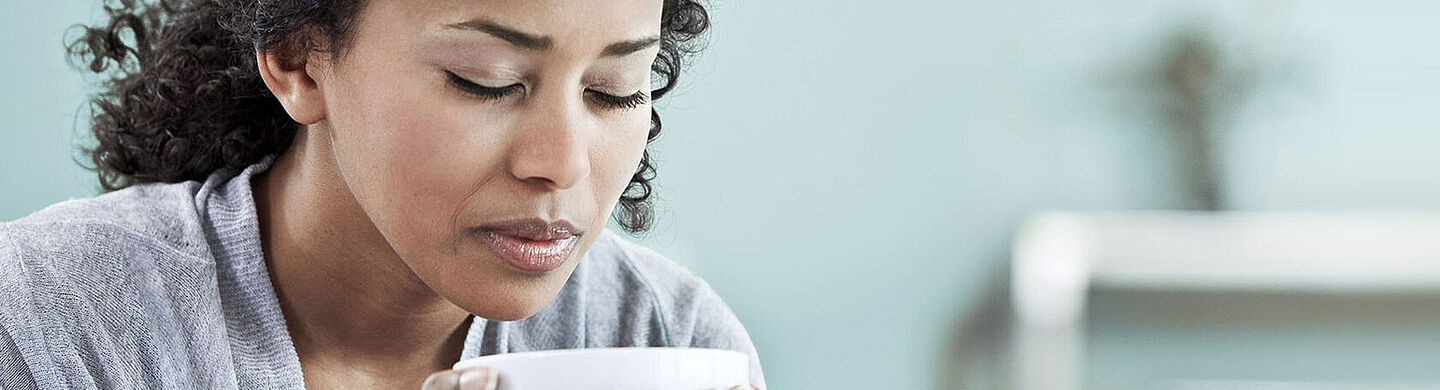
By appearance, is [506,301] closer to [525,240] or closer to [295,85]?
[525,240]

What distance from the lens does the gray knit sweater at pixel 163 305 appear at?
757 millimetres

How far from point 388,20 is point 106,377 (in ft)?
0.80

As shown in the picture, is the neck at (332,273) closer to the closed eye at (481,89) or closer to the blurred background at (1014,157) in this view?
the closed eye at (481,89)

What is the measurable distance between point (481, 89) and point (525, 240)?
0.26ft

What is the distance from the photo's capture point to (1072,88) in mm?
2061

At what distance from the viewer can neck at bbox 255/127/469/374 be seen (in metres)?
0.88

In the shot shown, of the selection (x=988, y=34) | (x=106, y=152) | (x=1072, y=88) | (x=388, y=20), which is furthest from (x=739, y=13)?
(x=388, y=20)

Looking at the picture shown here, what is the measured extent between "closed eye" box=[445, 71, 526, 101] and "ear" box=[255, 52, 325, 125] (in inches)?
4.9

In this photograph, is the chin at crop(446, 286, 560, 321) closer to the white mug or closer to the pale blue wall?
the white mug

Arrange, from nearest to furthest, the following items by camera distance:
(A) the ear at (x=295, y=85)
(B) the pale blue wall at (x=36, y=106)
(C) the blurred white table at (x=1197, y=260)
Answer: (A) the ear at (x=295, y=85), (C) the blurred white table at (x=1197, y=260), (B) the pale blue wall at (x=36, y=106)

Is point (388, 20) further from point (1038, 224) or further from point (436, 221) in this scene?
point (1038, 224)

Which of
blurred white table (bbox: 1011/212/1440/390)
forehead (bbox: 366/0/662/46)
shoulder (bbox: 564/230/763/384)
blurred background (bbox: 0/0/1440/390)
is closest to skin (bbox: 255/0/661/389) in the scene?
forehead (bbox: 366/0/662/46)

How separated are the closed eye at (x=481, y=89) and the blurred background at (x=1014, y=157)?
4.22ft

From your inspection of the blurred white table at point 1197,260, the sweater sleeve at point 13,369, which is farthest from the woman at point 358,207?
the blurred white table at point 1197,260
